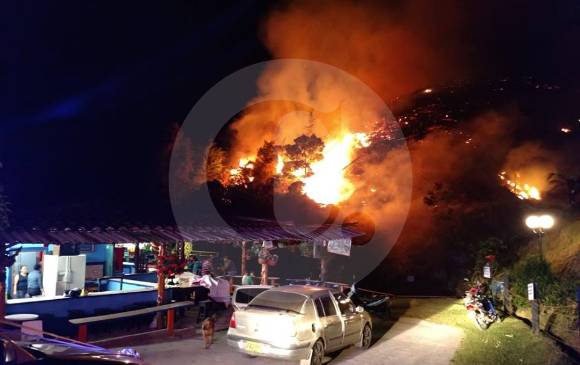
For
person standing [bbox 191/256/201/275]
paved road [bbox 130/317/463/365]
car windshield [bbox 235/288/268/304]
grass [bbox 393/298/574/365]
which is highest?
car windshield [bbox 235/288/268/304]

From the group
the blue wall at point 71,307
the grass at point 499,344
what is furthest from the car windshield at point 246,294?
the grass at point 499,344

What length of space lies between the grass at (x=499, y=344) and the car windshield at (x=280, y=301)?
3.86 metres

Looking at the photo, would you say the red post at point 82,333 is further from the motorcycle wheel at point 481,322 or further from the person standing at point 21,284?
the motorcycle wheel at point 481,322

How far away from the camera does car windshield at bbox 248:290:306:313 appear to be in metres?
9.77

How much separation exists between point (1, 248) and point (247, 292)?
6290mm

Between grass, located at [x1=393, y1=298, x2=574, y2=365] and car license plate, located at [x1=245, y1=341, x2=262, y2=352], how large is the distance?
14.8ft

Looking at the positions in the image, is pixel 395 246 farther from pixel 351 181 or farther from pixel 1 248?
pixel 1 248

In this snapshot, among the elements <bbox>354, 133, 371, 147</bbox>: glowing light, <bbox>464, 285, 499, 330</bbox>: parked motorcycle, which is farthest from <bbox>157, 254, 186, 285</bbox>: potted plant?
<bbox>354, 133, 371, 147</bbox>: glowing light

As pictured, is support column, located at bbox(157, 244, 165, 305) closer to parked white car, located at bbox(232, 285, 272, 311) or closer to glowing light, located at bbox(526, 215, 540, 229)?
parked white car, located at bbox(232, 285, 272, 311)

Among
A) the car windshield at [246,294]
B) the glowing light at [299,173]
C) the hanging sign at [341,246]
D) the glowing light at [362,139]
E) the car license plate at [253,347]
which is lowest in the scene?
the car license plate at [253,347]

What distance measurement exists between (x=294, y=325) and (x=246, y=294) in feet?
14.7

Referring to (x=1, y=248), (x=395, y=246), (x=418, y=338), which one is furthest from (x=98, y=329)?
(x=395, y=246)

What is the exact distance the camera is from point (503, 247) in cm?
1875

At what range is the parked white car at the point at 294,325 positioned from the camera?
9141 millimetres
